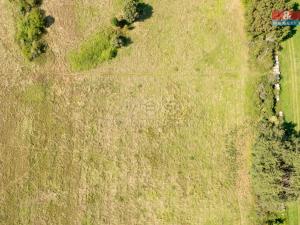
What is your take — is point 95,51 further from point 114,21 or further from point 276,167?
point 276,167

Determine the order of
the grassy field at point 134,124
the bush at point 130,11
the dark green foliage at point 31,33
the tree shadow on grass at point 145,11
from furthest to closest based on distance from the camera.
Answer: the tree shadow on grass at point 145,11 → the dark green foliage at point 31,33 → the grassy field at point 134,124 → the bush at point 130,11

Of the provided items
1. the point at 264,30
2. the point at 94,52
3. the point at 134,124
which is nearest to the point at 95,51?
the point at 94,52

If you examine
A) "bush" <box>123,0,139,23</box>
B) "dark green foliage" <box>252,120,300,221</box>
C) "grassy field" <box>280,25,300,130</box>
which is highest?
"bush" <box>123,0,139,23</box>

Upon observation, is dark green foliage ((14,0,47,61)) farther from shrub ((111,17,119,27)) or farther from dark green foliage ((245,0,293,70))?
dark green foliage ((245,0,293,70))

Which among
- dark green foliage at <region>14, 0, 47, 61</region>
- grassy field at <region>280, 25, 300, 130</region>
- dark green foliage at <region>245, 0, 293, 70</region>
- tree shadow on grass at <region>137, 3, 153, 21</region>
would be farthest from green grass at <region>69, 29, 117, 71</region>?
grassy field at <region>280, 25, 300, 130</region>

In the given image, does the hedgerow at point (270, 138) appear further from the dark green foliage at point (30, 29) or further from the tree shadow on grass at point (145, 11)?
the dark green foliage at point (30, 29)

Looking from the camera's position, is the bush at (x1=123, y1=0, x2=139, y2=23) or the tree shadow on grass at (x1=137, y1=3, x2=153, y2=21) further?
the tree shadow on grass at (x1=137, y1=3, x2=153, y2=21)

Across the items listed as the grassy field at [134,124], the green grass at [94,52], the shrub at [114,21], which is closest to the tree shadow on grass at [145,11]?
the grassy field at [134,124]
